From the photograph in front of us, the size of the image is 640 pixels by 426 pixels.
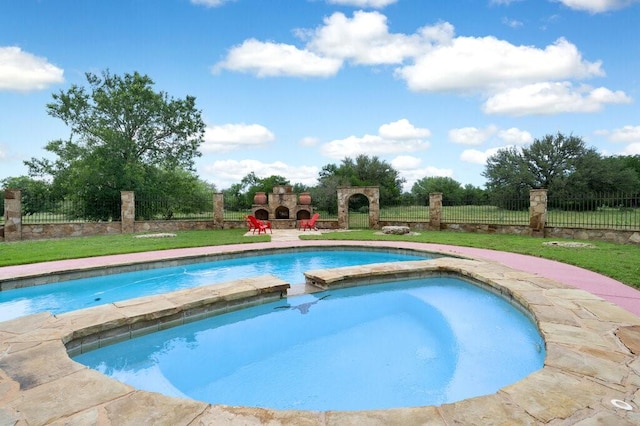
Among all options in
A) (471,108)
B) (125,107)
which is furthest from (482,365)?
(125,107)

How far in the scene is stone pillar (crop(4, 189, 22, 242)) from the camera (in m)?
12.9

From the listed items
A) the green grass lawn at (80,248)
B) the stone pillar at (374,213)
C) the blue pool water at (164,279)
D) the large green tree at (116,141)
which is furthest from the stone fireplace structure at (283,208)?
the blue pool water at (164,279)

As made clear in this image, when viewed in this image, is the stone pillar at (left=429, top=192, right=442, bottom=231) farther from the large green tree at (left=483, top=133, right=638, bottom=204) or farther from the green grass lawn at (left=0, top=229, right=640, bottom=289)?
the large green tree at (left=483, top=133, right=638, bottom=204)

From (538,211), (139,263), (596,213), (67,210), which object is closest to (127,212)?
(67,210)

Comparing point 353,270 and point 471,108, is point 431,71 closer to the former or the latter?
point 471,108

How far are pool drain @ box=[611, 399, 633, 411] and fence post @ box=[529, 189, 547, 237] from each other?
37.8ft

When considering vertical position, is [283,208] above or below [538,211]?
above

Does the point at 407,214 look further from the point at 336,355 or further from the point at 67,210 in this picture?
the point at 67,210

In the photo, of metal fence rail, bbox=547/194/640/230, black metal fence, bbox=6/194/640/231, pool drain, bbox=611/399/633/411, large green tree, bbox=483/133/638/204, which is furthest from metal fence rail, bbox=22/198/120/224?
large green tree, bbox=483/133/638/204

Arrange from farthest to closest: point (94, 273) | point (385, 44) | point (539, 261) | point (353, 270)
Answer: point (385, 44), point (539, 261), point (94, 273), point (353, 270)

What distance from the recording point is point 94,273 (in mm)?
7496

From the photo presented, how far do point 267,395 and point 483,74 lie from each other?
15136mm

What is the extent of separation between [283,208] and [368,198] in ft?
15.2

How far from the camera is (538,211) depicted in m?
12.4
